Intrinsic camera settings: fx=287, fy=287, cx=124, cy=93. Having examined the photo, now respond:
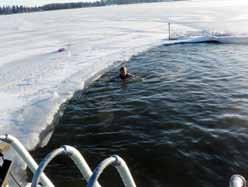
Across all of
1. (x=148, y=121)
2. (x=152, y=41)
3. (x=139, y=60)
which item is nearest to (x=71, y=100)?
(x=148, y=121)

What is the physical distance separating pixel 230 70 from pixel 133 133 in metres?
5.94

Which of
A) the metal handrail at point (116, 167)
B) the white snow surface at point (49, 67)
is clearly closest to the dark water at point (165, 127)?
the white snow surface at point (49, 67)

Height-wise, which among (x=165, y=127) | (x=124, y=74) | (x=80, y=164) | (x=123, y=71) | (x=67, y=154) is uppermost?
(x=67, y=154)

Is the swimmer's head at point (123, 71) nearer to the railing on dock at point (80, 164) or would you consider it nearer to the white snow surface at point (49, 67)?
the white snow surface at point (49, 67)

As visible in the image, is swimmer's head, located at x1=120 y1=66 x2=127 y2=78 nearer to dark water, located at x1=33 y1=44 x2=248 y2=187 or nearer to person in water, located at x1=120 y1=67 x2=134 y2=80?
person in water, located at x1=120 y1=67 x2=134 y2=80

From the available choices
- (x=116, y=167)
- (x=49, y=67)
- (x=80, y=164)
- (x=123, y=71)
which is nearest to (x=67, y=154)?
(x=80, y=164)

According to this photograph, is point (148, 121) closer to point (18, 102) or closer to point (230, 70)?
point (18, 102)

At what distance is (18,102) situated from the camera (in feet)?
26.3

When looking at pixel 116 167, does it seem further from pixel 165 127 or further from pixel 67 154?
pixel 165 127

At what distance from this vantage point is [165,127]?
638 cm

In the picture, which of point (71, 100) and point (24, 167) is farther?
point (71, 100)

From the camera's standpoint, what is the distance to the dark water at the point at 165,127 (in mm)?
4811

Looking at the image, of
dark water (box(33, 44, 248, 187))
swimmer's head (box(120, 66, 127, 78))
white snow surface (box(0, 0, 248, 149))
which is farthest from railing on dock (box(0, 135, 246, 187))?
swimmer's head (box(120, 66, 127, 78))

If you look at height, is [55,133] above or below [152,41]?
below
